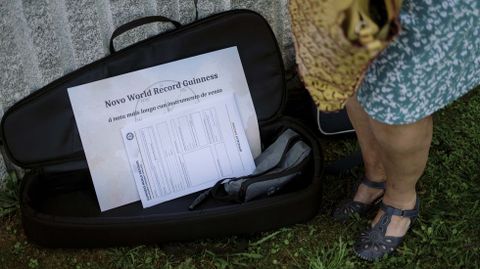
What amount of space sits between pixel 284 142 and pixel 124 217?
516mm

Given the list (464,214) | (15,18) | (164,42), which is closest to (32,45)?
(15,18)

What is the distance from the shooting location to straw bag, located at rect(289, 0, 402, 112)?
963mm

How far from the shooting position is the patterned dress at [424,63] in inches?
47.0

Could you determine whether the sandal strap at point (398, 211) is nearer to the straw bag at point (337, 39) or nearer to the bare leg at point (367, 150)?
the bare leg at point (367, 150)

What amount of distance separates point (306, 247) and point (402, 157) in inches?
16.5

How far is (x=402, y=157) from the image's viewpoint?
145 cm

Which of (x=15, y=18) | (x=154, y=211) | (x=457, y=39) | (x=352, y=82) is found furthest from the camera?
(x=154, y=211)

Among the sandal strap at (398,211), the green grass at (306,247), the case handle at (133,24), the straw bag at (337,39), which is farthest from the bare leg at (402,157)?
the case handle at (133,24)

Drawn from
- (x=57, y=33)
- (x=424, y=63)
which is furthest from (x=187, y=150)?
(x=424, y=63)

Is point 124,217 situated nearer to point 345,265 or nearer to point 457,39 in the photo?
point 345,265

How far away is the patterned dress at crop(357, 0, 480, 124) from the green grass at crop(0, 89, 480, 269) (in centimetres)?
51

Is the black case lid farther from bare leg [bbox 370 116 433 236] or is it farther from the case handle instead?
bare leg [bbox 370 116 433 236]

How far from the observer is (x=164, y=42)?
70.2 inches

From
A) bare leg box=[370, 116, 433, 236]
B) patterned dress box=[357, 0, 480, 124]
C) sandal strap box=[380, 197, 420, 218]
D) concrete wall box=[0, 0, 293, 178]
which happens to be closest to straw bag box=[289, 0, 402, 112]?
patterned dress box=[357, 0, 480, 124]
